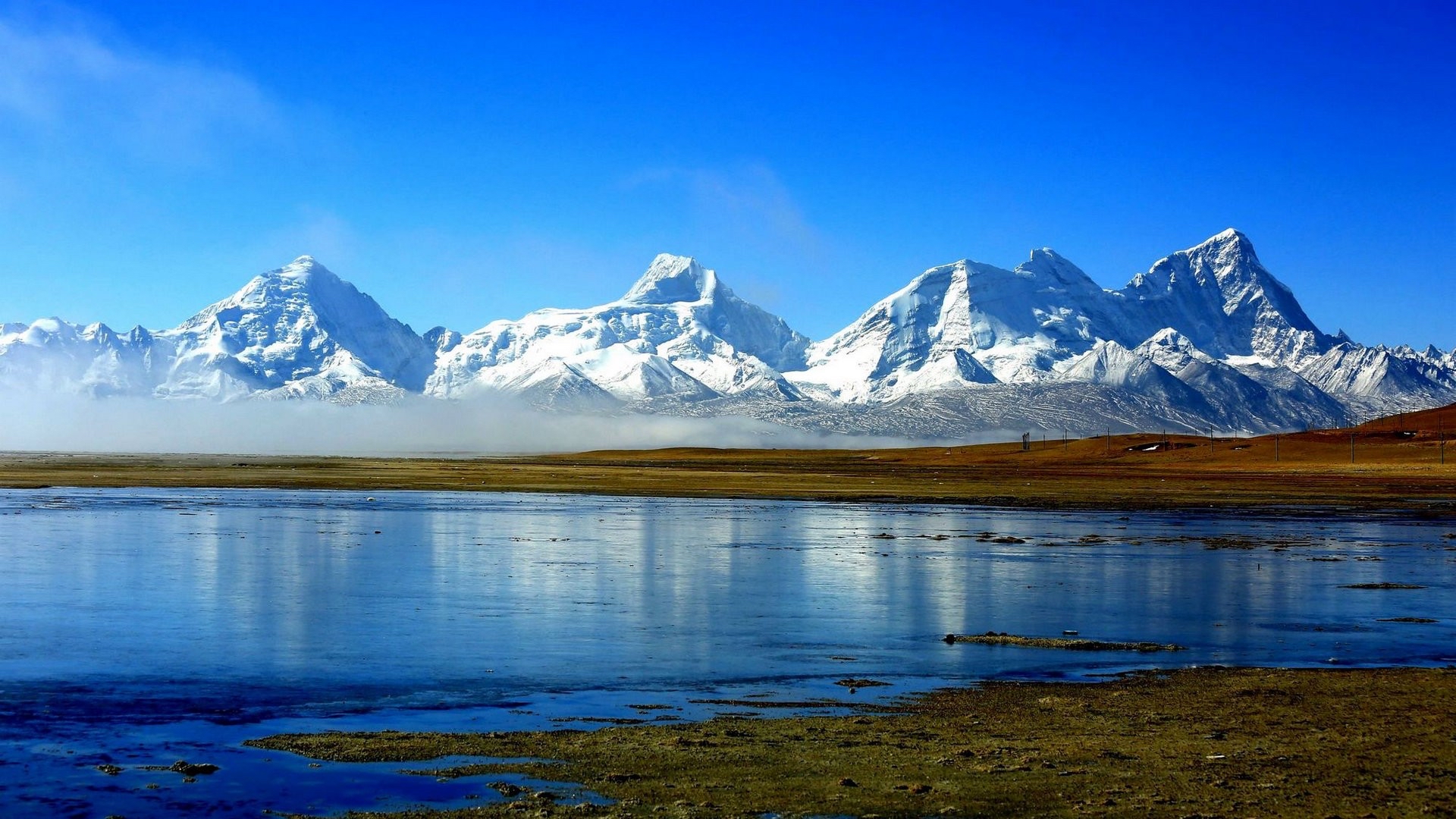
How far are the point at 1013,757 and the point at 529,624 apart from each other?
56.2 ft

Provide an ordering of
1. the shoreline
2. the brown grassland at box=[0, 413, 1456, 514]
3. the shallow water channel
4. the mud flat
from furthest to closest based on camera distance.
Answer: the brown grassland at box=[0, 413, 1456, 514], the shoreline, the shallow water channel, the mud flat

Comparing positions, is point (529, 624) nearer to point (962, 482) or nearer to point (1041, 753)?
point (1041, 753)

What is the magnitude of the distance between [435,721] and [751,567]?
1089 inches

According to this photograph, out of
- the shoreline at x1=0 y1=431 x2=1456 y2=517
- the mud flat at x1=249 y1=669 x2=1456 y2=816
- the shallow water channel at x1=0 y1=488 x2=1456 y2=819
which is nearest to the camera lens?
the mud flat at x1=249 y1=669 x2=1456 y2=816

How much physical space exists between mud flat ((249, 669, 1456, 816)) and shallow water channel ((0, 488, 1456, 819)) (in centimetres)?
109

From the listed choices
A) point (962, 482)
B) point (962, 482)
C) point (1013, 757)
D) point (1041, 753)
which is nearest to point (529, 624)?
point (1013, 757)

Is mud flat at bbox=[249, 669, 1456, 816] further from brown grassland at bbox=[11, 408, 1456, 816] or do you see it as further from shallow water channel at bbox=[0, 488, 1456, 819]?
shallow water channel at bbox=[0, 488, 1456, 819]

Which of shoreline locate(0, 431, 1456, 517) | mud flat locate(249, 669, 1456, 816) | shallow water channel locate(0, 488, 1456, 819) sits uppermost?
shoreline locate(0, 431, 1456, 517)

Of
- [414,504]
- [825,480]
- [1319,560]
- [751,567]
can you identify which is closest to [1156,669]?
[751,567]

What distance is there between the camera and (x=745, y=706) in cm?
2364

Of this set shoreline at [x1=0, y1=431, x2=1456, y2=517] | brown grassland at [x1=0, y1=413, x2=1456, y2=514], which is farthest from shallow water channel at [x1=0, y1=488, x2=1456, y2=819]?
brown grassland at [x1=0, y1=413, x2=1456, y2=514]

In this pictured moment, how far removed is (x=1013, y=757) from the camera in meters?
19.6

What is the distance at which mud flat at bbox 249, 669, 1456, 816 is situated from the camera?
17188 millimetres

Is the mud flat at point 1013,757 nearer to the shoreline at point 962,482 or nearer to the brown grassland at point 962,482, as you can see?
the shoreline at point 962,482
